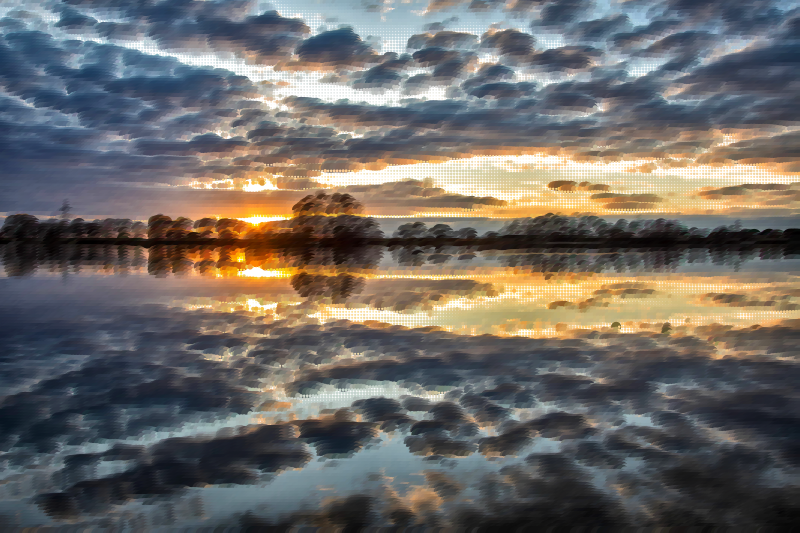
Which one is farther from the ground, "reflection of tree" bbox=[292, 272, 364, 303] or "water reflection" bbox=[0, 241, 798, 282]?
"water reflection" bbox=[0, 241, 798, 282]

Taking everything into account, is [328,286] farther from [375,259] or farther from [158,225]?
[158,225]

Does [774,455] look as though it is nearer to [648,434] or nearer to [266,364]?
[648,434]

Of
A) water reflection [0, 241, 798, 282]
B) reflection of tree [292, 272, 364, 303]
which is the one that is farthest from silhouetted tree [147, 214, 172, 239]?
reflection of tree [292, 272, 364, 303]

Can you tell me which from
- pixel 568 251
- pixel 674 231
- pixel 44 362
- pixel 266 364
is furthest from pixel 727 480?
pixel 44 362

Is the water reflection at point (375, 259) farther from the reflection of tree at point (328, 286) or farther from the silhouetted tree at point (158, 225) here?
the silhouetted tree at point (158, 225)

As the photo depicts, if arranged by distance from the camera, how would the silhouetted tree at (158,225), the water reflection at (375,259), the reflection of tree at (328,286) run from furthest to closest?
the water reflection at (375,259)
the reflection of tree at (328,286)
the silhouetted tree at (158,225)

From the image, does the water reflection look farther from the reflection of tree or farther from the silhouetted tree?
the silhouetted tree

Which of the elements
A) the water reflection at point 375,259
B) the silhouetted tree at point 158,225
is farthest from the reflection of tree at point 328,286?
the silhouetted tree at point 158,225

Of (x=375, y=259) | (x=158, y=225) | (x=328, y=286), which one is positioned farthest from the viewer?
(x=375, y=259)

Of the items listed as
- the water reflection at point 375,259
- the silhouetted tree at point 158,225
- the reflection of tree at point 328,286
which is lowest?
the reflection of tree at point 328,286

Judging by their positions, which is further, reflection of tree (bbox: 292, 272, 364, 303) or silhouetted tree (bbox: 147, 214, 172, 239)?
reflection of tree (bbox: 292, 272, 364, 303)

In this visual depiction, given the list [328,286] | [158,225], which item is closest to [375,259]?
[328,286]

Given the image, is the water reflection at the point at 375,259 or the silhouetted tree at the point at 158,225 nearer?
the silhouetted tree at the point at 158,225

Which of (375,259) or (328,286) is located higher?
(375,259)
